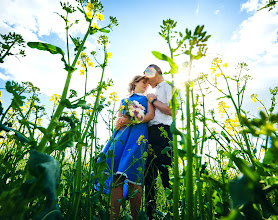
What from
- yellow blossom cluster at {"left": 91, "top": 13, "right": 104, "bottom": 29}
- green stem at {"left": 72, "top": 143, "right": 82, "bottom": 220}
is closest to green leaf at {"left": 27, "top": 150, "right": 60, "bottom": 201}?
green stem at {"left": 72, "top": 143, "right": 82, "bottom": 220}

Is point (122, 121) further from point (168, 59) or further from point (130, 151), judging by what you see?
point (168, 59)

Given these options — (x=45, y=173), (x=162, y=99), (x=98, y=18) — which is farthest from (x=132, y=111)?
(x=45, y=173)

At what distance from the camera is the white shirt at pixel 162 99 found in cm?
348

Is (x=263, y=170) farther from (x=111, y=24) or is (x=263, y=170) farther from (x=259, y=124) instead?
(x=111, y=24)

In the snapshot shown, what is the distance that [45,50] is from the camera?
138cm

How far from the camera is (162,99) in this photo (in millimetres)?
3660

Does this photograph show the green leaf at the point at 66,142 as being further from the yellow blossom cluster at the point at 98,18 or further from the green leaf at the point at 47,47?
the yellow blossom cluster at the point at 98,18

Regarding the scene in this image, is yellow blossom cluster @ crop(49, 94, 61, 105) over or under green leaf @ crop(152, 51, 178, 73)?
over

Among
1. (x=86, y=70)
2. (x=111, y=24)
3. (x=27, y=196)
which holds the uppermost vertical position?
(x=111, y=24)

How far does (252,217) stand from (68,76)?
4.37ft

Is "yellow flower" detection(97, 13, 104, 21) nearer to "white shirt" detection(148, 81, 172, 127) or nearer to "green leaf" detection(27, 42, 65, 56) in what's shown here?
"green leaf" detection(27, 42, 65, 56)

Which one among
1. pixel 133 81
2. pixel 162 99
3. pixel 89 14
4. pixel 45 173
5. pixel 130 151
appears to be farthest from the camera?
pixel 133 81

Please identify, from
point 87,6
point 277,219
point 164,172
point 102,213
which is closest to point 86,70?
point 87,6

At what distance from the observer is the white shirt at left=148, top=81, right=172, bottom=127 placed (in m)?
3.48
